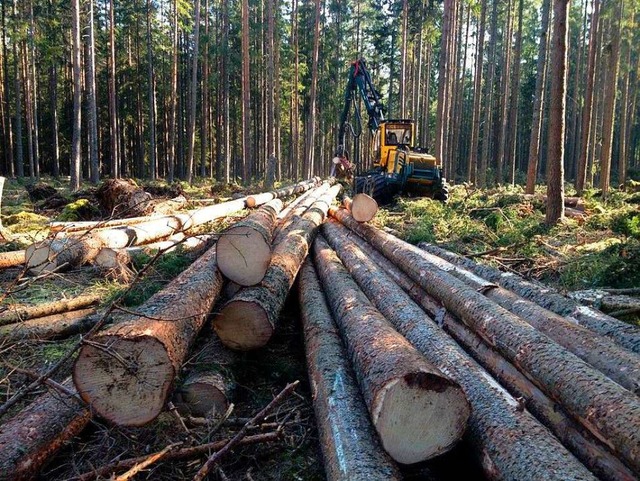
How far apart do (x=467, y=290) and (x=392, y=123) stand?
44.8 feet

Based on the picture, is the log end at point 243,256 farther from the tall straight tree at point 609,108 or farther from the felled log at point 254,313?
the tall straight tree at point 609,108

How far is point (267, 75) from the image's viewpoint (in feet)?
87.2

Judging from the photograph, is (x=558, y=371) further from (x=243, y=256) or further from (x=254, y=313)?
(x=243, y=256)

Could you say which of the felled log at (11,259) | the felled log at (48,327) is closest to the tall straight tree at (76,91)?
the felled log at (11,259)

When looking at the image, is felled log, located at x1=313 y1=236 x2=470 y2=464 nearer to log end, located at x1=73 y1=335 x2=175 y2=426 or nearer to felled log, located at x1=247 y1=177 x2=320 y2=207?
log end, located at x1=73 y1=335 x2=175 y2=426

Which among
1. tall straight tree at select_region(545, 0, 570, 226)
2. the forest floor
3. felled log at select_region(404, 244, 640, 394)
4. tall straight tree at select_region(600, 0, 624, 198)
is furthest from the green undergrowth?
tall straight tree at select_region(600, 0, 624, 198)

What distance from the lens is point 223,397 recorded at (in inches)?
148

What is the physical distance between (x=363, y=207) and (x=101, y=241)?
4715 mm

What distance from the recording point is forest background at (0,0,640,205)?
20.5 m

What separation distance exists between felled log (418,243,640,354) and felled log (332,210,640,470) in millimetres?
974

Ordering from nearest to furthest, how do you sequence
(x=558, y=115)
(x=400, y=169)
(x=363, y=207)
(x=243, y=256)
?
(x=243, y=256)
(x=363, y=207)
(x=558, y=115)
(x=400, y=169)

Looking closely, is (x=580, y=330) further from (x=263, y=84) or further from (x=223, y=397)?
(x=263, y=84)

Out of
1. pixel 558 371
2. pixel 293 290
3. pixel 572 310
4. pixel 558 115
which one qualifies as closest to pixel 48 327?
pixel 293 290

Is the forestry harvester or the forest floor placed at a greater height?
the forestry harvester
